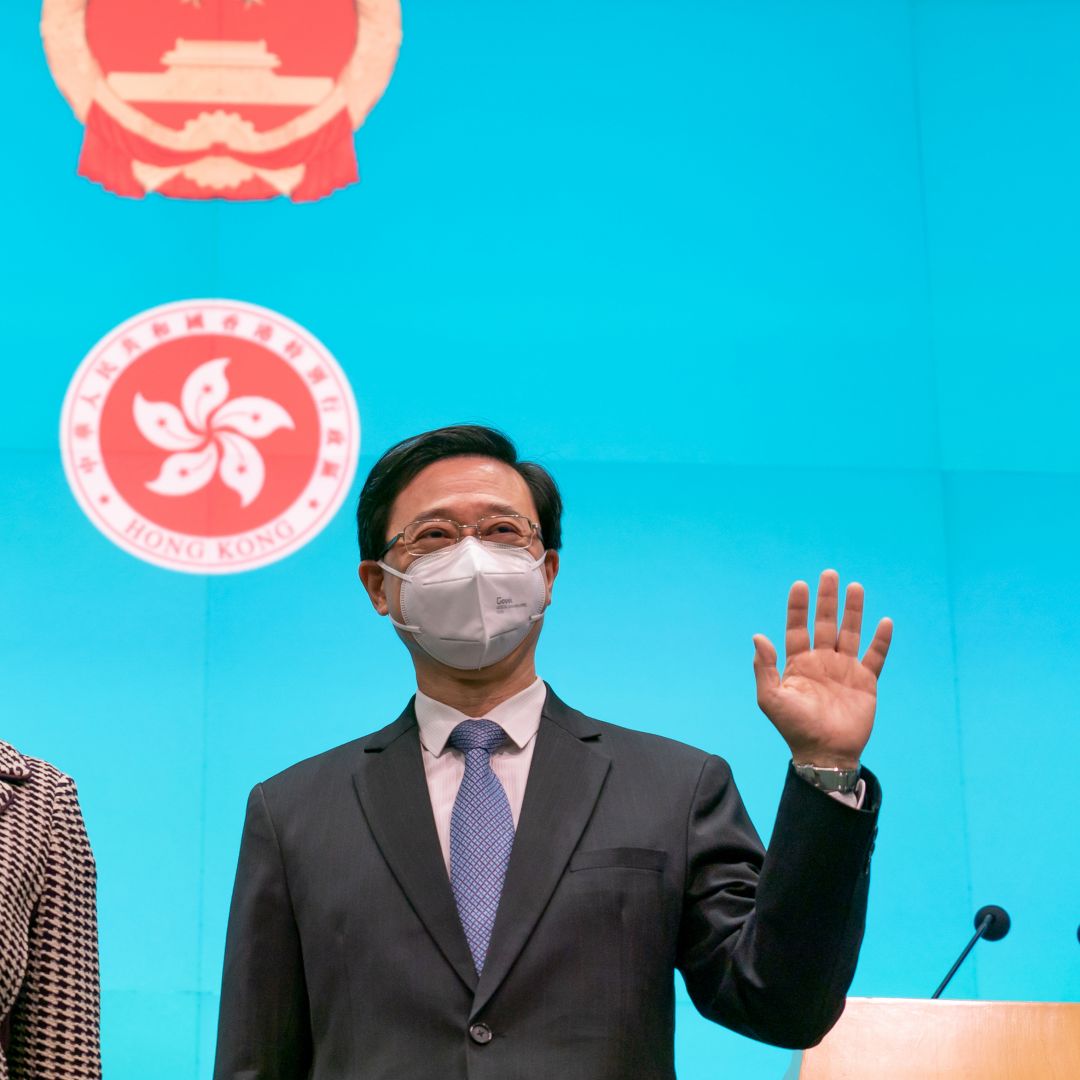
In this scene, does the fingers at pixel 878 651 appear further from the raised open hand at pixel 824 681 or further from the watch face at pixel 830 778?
the watch face at pixel 830 778

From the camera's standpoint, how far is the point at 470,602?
163cm

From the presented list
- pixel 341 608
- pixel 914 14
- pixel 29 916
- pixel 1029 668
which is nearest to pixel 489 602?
pixel 29 916

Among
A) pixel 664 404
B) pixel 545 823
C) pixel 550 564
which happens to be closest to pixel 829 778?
pixel 545 823

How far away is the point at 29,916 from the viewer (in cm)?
128

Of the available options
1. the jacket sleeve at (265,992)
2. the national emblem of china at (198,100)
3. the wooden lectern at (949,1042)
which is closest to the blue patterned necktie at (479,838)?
the jacket sleeve at (265,992)

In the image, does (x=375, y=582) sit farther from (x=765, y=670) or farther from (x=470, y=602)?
(x=765, y=670)

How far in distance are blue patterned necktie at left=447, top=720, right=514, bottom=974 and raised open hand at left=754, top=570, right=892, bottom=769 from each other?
329 millimetres

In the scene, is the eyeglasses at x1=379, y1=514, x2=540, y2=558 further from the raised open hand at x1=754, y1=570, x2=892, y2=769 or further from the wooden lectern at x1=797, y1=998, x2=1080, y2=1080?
the wooden lectern at x1=797, y1=998, x2=1080, y2=1080

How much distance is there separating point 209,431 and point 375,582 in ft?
4.83

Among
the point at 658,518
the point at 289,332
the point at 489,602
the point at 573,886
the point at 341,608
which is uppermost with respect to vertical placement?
the point at 289,332

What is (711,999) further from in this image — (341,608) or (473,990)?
(341,608)

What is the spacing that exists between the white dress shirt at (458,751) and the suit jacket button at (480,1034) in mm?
192

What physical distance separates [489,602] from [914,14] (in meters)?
2.51

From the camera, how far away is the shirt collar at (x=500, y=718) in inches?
64.4
